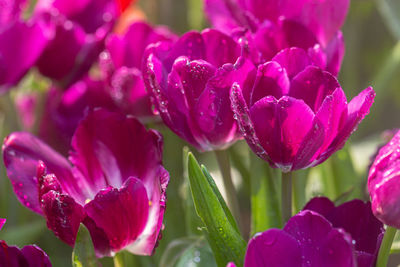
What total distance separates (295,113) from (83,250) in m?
0.14

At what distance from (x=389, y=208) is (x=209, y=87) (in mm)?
125

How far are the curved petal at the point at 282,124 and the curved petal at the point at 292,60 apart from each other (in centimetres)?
4

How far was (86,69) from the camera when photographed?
2.18 ft

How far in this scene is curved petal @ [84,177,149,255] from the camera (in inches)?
15.0

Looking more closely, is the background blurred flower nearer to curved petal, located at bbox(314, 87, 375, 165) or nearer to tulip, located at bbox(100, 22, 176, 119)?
tulip, located at bbox(100, 22, 176, 119)

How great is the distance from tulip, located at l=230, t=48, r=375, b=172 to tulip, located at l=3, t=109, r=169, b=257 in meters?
0.07

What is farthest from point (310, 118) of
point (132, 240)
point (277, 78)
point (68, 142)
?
point (68, 142)

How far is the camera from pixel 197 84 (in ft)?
1.30

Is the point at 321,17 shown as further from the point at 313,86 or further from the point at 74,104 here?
the point at 74,104

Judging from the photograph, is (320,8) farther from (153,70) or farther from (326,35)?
(153,70)

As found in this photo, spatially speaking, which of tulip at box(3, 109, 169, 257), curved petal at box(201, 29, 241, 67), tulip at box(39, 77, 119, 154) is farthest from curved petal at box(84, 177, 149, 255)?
tulip at box(39, 77, 119, 154)

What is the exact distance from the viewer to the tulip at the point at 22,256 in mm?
363

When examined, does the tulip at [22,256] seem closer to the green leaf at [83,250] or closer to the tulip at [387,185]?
the green leaf at [83,250]

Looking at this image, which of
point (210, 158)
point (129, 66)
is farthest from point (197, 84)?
point (210, 158)
